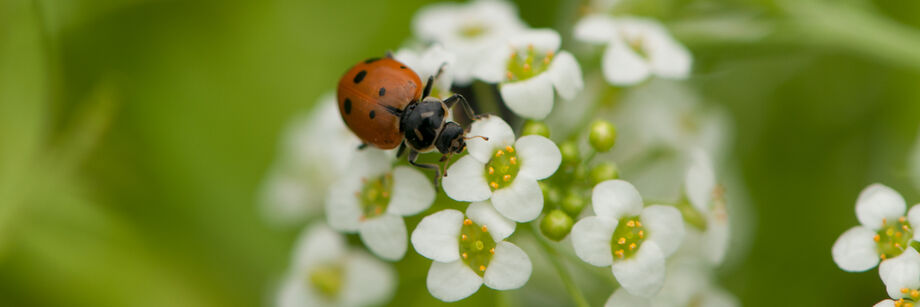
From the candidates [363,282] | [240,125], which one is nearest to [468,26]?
[363,282]

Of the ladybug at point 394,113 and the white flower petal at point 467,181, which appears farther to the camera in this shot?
the ladybug at point 394,113

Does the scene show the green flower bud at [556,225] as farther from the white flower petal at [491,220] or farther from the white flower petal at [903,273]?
the white flower petal at [903,273]

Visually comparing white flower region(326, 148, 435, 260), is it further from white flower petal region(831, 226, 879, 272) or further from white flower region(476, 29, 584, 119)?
white flower petal region(831, 226, 879, 272)

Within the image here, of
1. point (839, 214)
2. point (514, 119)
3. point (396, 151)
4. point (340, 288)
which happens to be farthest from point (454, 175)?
point (839, 214)

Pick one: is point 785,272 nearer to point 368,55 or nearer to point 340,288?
point 340,288

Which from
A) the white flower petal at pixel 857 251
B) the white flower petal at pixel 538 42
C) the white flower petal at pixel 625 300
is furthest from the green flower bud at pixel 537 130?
the white flower petal at pixel 857 251
